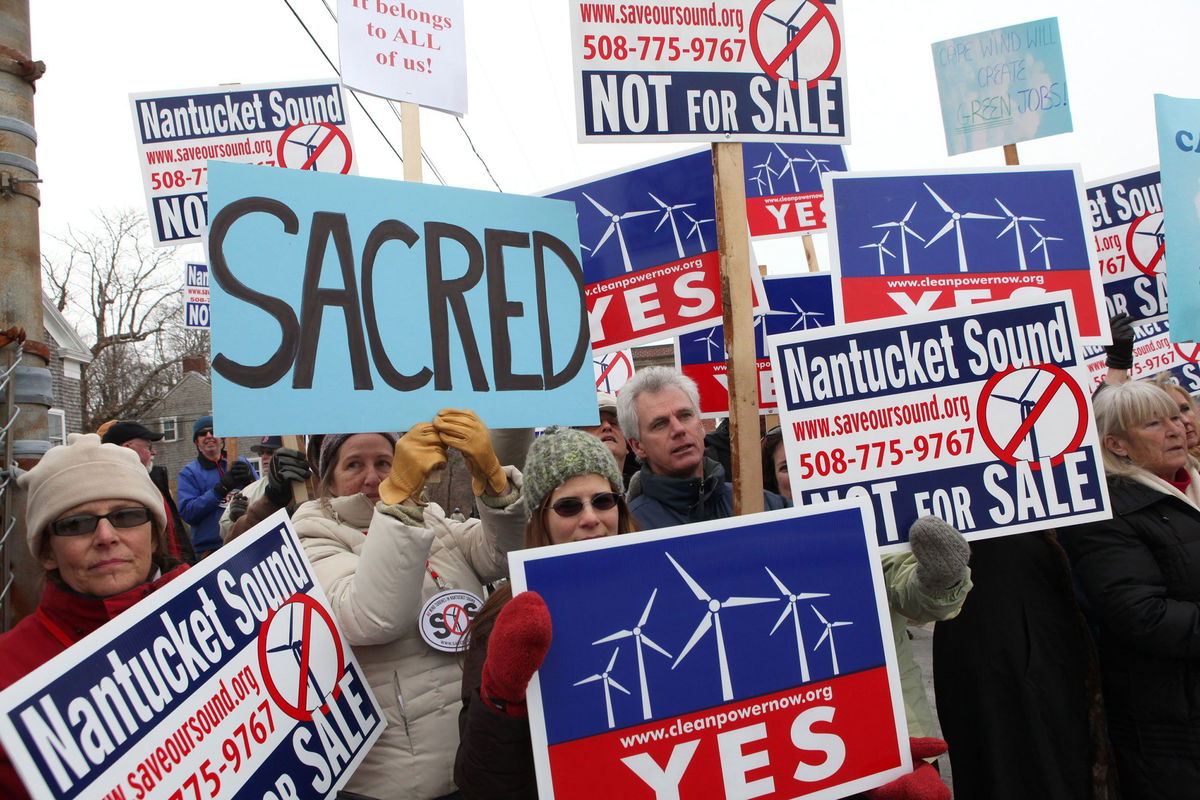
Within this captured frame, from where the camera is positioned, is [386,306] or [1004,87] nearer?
[386,306]

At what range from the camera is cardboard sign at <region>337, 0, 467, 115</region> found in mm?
3088

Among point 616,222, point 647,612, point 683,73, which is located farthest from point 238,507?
point 647,612

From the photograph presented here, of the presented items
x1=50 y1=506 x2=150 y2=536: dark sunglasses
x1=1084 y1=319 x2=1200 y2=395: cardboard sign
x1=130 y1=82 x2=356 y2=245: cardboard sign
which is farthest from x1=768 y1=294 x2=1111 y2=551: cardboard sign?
x1=130 y1=82 x2=356 y2=245: cardboard sign

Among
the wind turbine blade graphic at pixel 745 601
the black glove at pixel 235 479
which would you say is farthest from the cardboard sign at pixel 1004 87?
the black glove at pixel 235 479

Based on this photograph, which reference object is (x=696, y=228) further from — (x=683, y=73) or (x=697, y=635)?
(x=697, y=635)

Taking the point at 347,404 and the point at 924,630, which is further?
the point at 924,630

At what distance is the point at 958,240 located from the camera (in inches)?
126

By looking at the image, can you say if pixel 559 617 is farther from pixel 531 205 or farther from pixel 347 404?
pixel 531 205

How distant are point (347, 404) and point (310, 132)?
330 cm

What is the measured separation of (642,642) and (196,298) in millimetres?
6927

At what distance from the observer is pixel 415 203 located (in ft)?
8.09

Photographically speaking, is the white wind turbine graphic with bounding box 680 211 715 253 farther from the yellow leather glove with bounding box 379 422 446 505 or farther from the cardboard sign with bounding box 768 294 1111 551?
the yellow leather glove with bounding box 379 422 446 505

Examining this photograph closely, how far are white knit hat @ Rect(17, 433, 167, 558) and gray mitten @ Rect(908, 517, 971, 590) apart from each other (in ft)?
6.15

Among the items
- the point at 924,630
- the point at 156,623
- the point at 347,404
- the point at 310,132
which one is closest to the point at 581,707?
the point at 156,623
